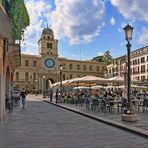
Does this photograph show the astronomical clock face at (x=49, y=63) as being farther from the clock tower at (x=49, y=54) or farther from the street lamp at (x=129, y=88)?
the street lamp at (x=129, y=88)

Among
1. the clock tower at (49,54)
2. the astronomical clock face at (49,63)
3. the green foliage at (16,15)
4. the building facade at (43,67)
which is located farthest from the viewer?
the astronomical clock face at (49,63)

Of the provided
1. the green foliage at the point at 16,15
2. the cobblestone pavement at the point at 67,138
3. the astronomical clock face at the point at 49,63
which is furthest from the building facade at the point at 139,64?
the cobblestone pavement at the point at 67,138

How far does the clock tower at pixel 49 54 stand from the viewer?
10681 centimetres

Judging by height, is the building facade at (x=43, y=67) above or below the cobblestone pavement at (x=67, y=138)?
above

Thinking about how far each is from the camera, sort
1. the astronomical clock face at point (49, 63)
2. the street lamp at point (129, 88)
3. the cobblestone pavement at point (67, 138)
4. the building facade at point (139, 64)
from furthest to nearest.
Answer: the astronomical clock face at point (49, 63) < the building facade at point (139, 64) < the street lamp at point (129, 88) < the cobblestone pavement at point (67, 138)

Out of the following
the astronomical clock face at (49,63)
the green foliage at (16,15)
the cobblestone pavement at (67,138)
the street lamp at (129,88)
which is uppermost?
the astronomical clock face at (49,63)

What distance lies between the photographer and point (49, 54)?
110438 mm

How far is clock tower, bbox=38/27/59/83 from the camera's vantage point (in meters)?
107

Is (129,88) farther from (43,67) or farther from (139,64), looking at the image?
(43,67)

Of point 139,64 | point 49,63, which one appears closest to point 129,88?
point 139,64

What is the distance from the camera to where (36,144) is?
975 centimetres

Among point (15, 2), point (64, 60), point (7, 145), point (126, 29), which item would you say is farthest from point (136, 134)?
point (64, 60)

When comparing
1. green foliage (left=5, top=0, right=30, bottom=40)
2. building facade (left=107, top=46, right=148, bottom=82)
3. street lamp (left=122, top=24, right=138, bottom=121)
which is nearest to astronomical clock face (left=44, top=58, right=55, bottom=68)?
building facade (left=107, top=46, right=148, bottom=82)

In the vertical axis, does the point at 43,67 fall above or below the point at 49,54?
below
